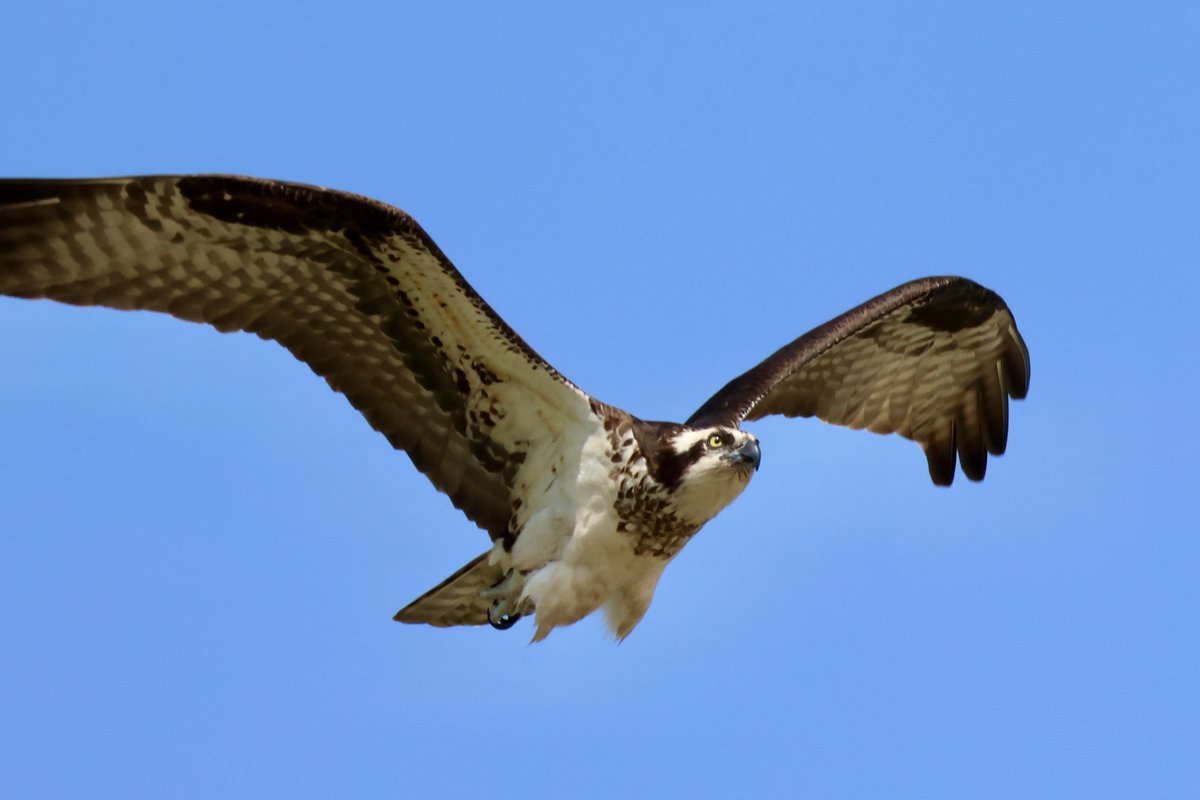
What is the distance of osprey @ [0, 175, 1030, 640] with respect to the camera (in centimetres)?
955

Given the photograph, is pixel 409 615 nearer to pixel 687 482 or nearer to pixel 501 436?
pixel 501 436

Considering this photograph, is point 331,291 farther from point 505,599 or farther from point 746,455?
point 746,455

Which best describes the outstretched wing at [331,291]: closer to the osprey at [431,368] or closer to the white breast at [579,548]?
the osprey at [431,368]

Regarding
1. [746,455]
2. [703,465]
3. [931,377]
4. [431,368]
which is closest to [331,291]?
[431,368]

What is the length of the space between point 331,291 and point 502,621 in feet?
6.53

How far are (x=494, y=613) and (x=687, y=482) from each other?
138 centimetres

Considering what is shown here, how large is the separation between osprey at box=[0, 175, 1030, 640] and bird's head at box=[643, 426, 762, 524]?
0.01 meters

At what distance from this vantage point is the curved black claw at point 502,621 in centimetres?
1038

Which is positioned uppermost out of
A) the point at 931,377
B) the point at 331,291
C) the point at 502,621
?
the point at 931,377

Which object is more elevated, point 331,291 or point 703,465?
point 331,291

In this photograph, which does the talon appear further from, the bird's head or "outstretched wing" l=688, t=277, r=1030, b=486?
"outstretched wing" l=688, t=277, r=1030, b=486

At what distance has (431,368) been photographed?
10406 millimetres

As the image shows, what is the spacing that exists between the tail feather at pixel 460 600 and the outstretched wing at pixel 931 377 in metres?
2.48

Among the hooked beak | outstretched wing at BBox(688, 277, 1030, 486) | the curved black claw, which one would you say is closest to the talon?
the curved black claw
